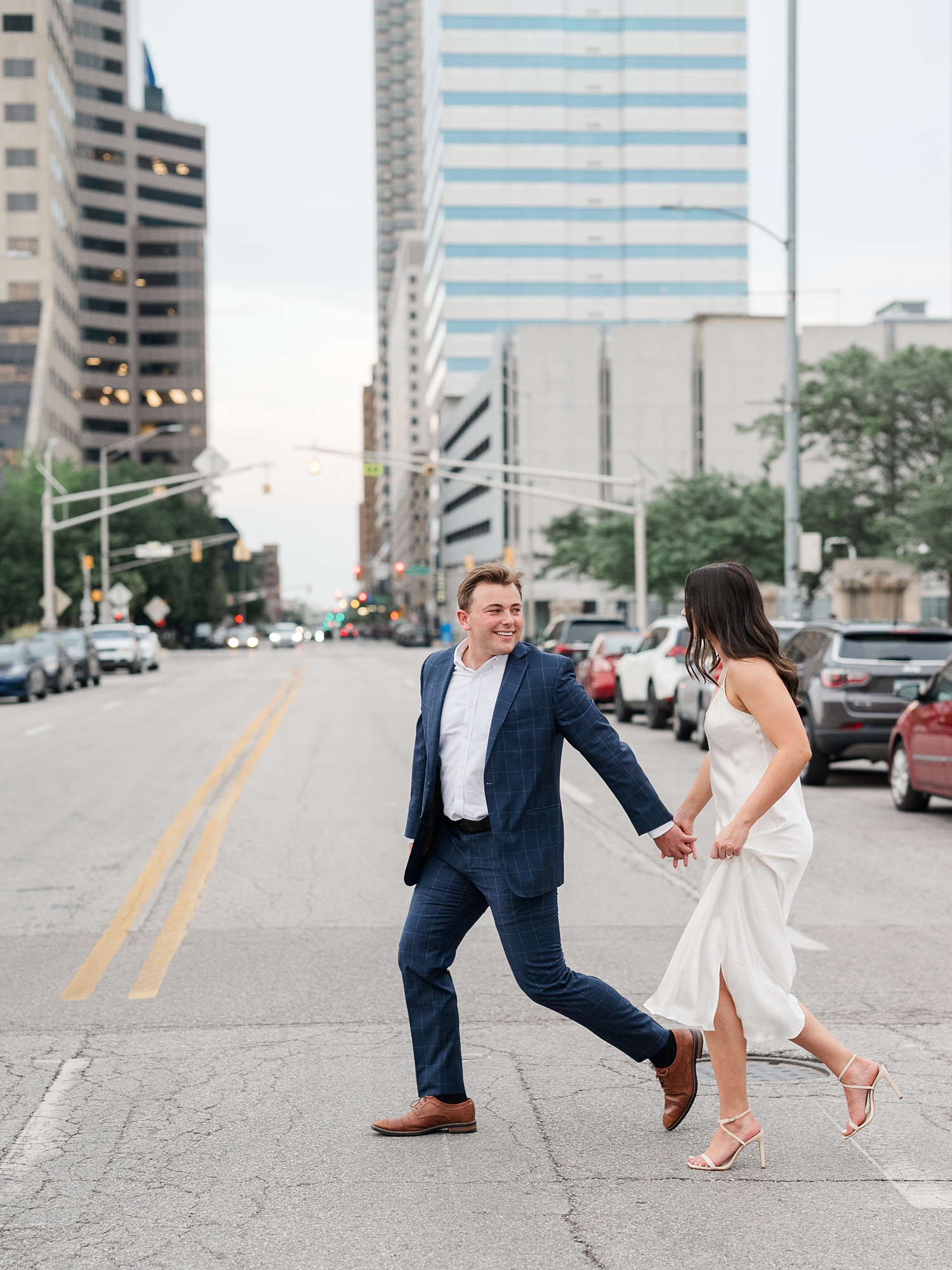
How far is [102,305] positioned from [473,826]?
15655 cm

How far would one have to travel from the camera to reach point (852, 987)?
6.79 meters

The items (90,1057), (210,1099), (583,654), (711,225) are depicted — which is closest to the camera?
(210,1099)

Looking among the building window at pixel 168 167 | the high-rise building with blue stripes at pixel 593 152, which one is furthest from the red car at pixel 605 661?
the building window at pixel 168 167

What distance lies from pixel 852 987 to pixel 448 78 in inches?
4812

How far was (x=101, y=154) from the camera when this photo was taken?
505ft

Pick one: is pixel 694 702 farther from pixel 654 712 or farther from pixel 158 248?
pixel 158 248

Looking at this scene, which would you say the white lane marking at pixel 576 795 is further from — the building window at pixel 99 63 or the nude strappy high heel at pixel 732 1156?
the building window at pixel 99 63

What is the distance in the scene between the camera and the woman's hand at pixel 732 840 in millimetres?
4309

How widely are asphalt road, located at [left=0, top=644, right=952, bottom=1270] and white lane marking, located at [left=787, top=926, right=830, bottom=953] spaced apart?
0.02m

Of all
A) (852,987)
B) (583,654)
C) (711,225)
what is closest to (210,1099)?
(852,987)

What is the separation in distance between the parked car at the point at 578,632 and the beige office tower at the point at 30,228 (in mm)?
85989

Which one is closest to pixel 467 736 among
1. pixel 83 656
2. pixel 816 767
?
pixel 816 767

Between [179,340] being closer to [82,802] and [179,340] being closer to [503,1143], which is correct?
[82,802]

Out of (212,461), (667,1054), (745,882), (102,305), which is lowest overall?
(667,1054)
